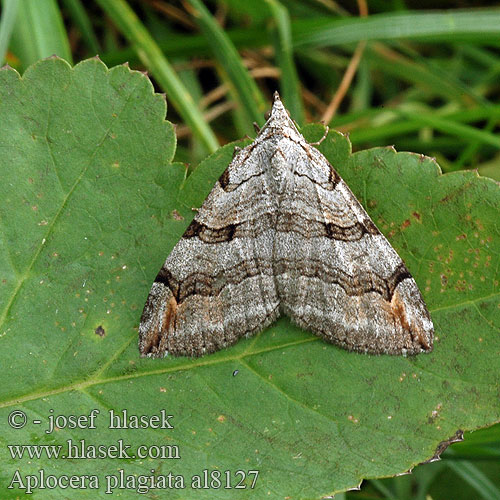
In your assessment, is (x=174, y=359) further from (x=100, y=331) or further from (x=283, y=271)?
(x=283, y=271)

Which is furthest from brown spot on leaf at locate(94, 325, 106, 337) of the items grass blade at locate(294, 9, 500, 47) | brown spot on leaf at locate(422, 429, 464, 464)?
grass blade at locate(294, 9, 500, 47)

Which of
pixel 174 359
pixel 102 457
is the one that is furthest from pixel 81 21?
pixel 102 457

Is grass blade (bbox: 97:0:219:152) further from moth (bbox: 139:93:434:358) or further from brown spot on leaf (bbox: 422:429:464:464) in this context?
brown spot on leaf (bbox: 422:429:464:464)

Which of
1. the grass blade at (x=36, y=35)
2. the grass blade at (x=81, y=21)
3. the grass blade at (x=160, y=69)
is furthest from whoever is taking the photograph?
the grass blade at (x=81, y=21)

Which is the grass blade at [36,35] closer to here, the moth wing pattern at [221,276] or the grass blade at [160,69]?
the grass blade at [160,69]

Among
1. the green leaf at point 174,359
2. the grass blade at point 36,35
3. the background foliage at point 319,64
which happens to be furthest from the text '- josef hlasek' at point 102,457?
the grass blade at point 36,35

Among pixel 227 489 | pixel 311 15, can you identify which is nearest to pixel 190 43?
pixel 311 15
